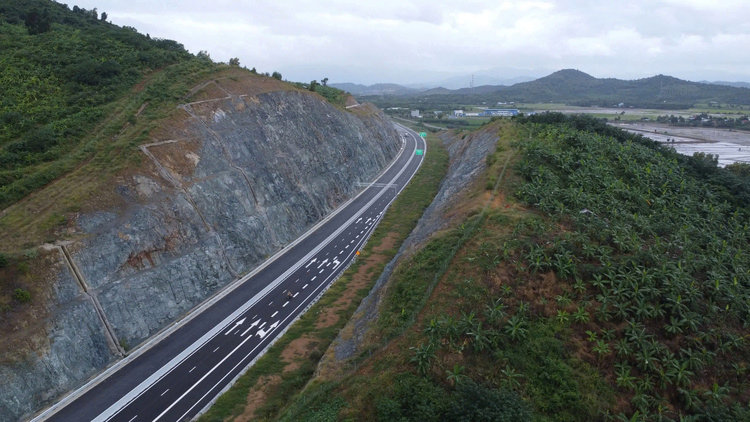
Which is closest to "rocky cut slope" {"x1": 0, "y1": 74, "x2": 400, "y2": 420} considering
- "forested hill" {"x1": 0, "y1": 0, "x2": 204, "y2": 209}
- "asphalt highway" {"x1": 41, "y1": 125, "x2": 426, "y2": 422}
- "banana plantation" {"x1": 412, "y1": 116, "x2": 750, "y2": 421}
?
"asphalt highway" {"x1": 41, "y1": 125, "x2": 426, "y2": 422}

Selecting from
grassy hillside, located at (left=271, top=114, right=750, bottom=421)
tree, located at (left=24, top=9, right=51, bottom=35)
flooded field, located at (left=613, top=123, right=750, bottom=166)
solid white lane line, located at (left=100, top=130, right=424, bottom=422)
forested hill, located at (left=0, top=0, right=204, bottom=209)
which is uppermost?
tree, located at (left=24, top=9, right=51, bottom=35)

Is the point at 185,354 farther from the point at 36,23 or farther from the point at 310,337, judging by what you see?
the point at 36,23

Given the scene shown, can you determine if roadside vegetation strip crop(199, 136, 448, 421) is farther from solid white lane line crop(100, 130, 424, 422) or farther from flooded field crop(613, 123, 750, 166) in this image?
flooded field crop(613, 123, 750, 166)

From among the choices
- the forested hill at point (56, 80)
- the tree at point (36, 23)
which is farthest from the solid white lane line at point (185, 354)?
the tree at point (36, 23)

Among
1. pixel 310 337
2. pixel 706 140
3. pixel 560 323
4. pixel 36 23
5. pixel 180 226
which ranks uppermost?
A: pixel 36 23

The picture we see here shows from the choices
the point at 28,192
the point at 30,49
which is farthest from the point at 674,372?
the point at 30,49

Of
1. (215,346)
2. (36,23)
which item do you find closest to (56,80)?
(36,23)

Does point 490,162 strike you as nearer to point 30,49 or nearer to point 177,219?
point 177,219
